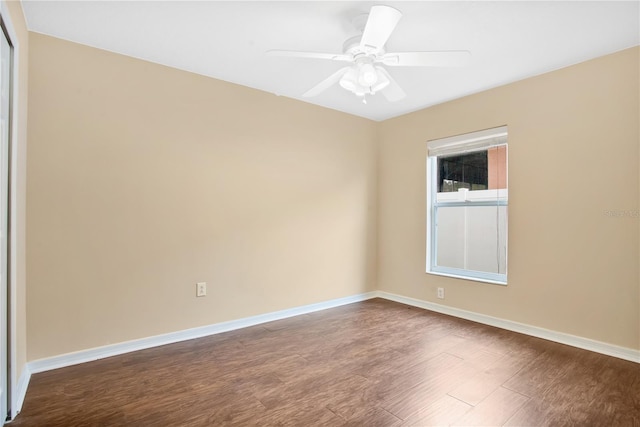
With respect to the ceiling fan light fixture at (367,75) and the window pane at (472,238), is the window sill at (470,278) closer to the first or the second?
the window pane at (472,238)

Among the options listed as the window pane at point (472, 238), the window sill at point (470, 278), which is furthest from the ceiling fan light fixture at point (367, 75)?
the window sill at point (470, 278)

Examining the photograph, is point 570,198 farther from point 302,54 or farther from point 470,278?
point 302,54

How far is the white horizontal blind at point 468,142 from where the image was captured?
3355 mm

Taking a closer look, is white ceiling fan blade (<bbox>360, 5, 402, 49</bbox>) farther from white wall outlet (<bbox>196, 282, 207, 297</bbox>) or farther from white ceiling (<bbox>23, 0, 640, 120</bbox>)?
white wall outlet (<bbox>196, 282, 207, 297</bbox>)

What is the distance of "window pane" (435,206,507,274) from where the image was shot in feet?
11.3

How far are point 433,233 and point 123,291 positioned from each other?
10.8 feet

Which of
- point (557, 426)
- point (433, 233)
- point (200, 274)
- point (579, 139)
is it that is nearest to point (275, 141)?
point (200, 274)

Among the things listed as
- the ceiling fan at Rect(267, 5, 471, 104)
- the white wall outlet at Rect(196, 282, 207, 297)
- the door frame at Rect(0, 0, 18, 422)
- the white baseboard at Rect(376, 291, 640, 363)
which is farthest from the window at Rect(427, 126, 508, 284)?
the door frame at Rect(0, 0, 18, 422)

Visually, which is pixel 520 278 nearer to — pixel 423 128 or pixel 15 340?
pixel 423 128

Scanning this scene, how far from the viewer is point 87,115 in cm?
253

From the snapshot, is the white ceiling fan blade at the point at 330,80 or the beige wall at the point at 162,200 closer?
the white ceiling fan blade at the point at 330,80

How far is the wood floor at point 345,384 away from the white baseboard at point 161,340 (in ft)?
0.27

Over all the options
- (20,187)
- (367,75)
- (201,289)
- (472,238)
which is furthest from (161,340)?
(472,238)

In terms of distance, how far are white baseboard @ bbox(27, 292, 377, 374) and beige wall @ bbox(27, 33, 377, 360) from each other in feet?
0.16
